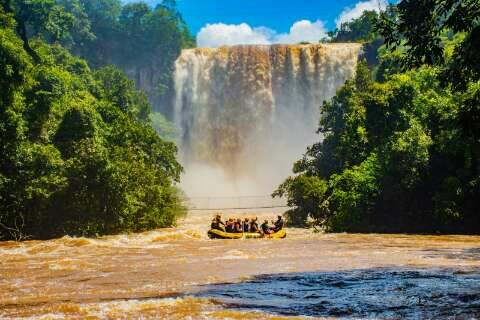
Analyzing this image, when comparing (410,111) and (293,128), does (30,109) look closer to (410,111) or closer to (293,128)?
(410,111)

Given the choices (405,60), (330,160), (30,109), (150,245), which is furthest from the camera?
(330,160)

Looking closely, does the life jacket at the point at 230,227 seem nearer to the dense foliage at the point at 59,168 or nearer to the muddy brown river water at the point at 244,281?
the muddy brown river water at the point at 244,281

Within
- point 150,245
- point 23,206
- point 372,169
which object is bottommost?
point 150,245

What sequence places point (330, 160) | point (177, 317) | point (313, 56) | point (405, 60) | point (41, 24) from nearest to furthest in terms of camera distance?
point (177, 317)
point (405, 60)
point (330, 160)
point (41, 24)
point (313, 56)

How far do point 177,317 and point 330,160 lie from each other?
91.6 feet

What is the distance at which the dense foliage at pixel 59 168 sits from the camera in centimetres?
2158

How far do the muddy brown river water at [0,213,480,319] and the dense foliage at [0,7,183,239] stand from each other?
3.09 metres

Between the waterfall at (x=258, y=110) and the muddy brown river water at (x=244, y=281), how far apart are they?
3602 cm

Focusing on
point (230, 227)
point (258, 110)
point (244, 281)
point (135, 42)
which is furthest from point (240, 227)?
point (135, 42)

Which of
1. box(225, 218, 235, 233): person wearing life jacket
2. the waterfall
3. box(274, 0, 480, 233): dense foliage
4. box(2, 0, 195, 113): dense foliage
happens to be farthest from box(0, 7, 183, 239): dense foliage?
box(2, 0, 195, 113): dense foliage

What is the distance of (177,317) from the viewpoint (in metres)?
7.39

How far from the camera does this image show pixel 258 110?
2224 inches

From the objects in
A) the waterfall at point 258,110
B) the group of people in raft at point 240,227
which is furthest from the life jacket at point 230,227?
the waterfall at point 258,110

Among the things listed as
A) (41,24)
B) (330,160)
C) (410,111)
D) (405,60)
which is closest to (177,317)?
(405,60)
